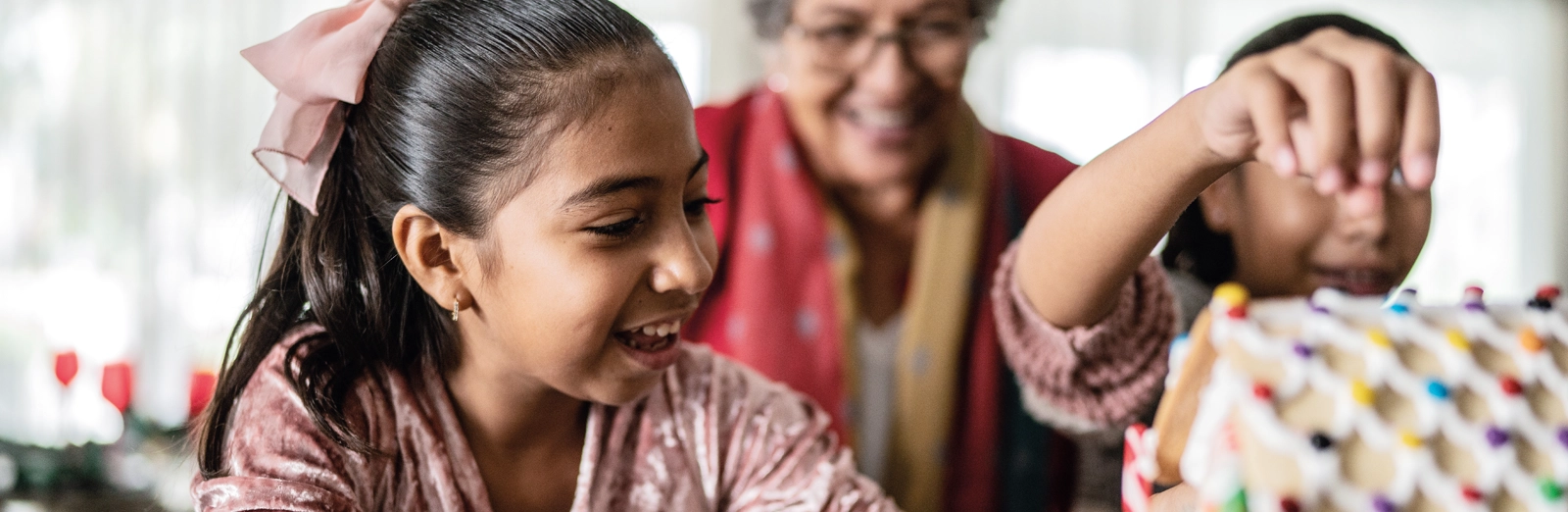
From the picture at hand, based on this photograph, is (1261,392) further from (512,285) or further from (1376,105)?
(512,285)

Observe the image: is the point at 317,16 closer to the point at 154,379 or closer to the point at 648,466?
the point at 648,466

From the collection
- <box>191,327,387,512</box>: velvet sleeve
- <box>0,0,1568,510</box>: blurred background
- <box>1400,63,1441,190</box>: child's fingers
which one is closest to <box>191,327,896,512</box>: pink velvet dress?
<box>191,327,387,512</box>: velvet sleeve

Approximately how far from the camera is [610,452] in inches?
42.2

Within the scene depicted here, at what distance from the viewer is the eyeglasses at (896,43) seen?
4.44 feet

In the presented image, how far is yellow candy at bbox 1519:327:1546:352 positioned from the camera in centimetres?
61

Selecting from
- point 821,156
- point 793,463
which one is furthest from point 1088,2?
point 793,463

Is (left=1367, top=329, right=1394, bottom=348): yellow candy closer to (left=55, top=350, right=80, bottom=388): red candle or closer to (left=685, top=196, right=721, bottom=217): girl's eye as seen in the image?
(left=685, top=196, right=721, bottom=217): girl's eye

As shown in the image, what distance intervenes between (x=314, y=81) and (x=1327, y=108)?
0.82m

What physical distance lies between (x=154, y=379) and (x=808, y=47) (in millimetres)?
2404

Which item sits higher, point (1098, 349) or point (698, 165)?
point (698, 165)

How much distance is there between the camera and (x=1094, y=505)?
140 cm

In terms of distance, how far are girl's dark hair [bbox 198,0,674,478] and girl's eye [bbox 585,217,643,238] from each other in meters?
0.08

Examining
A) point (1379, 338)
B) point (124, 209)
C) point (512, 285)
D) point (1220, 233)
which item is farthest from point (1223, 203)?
point (124, 209)

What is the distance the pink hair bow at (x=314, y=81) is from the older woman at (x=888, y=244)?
56 centimetres
